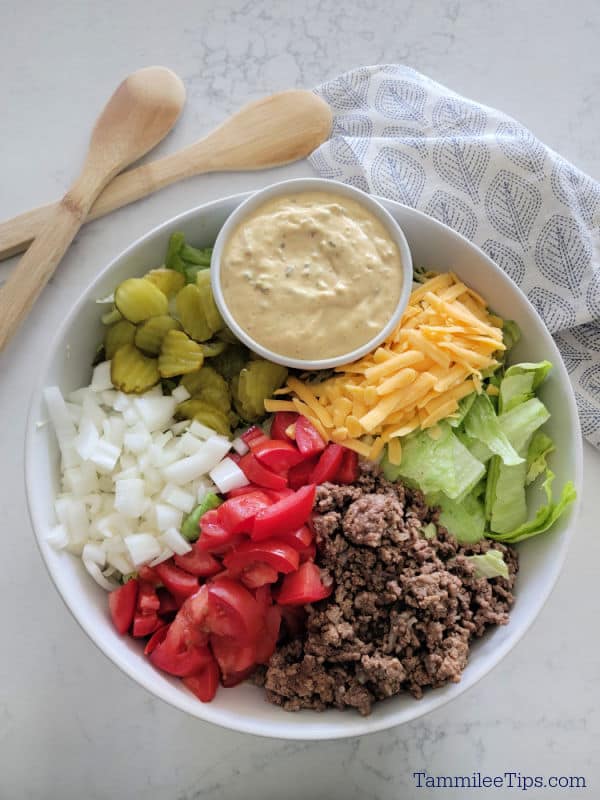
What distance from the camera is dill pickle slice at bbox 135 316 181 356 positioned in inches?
90.7

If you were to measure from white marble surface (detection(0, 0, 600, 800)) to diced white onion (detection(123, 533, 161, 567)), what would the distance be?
46 centimetres

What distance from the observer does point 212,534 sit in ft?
6.98

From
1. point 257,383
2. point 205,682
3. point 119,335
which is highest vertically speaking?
point 119,335

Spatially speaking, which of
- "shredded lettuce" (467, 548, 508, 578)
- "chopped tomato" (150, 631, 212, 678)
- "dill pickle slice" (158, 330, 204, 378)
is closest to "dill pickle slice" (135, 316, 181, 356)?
"dill pickle slice" (158, 330, 204, 378)

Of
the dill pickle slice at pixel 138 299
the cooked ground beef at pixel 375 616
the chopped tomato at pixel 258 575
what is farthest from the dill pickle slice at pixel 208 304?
the chopped tomato at pixel 258 575

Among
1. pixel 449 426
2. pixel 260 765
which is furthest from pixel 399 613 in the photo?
pixel 260 765

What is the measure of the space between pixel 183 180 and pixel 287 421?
93 cm

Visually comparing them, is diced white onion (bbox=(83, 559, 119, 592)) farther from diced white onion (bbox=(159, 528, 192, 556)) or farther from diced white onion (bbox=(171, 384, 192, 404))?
diced white onion (bbox=(171, 384, 192, 404))

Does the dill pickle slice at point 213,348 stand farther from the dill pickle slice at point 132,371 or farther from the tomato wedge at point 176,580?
the tomato wedge at point 176,580

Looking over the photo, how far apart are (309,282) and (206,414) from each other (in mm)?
477

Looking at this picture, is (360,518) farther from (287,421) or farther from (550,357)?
(550,357)

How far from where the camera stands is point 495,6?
284cm

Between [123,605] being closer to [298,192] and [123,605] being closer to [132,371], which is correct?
[132,371]

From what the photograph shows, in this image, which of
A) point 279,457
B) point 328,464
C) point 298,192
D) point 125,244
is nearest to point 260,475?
point 279,457
